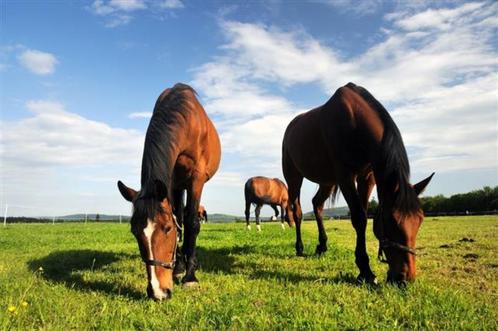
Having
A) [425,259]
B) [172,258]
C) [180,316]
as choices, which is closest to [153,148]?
[172,258]

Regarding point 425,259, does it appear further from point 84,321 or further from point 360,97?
point 84,321

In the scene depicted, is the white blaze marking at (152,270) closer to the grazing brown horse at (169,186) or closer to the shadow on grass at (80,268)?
the grazing brown horse at (169,186)

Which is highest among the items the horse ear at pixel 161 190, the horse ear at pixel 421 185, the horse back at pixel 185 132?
the horse back at pixel 185 132

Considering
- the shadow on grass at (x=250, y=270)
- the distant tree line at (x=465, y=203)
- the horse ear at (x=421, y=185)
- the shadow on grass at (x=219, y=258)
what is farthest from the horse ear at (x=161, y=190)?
the distant tree line at (x=465, y=203)

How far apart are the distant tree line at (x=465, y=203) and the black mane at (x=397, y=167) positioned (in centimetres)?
3958

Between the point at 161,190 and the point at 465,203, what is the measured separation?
51780 mm

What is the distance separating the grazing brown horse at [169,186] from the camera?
13.5 ft

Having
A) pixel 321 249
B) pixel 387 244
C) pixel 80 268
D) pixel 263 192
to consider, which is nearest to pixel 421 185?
pixel 387 244

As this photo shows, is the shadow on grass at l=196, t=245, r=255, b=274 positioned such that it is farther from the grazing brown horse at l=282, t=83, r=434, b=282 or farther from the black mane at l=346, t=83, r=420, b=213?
the black mane at l=346, t=83, r=420, b=213

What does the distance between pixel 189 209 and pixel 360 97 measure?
303 cm

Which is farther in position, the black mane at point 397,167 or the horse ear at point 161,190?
the black mane at point 397,167

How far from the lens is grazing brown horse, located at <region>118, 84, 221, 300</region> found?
13.5ft

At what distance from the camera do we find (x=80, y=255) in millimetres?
8211

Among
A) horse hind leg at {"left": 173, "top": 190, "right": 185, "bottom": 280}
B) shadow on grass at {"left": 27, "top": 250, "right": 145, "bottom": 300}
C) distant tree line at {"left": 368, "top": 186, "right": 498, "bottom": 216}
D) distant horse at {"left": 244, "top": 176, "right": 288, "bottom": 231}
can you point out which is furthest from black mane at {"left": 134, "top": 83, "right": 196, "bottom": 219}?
distant tree line at {"left": 368, "top": 186, "right": 498, "bottom": 216}
